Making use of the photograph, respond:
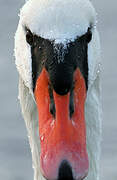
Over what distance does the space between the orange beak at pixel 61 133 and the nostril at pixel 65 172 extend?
0.08 ft

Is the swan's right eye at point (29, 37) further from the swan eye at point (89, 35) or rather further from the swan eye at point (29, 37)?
the swan eye at point (89, 35)

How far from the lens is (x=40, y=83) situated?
7859 mm

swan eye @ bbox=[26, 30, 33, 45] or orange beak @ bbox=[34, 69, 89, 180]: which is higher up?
swan eye @ bbox=[26, 30, 33, 45]

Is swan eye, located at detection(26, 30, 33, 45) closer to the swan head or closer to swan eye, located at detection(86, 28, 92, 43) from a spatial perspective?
the swan head

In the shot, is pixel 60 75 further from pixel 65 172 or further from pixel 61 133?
pixel 65 172

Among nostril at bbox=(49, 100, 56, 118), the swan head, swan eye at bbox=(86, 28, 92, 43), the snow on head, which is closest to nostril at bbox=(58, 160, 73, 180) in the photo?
the swan head

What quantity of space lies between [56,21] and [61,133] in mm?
993

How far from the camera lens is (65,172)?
23.7 ft

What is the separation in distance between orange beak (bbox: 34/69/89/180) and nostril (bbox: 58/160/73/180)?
2 centimetres

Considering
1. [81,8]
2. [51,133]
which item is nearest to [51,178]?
[51,133]

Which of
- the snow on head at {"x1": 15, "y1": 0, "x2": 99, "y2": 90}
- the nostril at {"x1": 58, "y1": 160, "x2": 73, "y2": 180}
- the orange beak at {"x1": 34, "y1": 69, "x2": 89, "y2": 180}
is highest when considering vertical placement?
the snow on head at {"x1": 15, "y1": 0, "x2": 99, "y2": 90}

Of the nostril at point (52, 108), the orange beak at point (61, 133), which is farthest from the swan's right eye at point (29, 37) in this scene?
the nostril at point (52, 108)

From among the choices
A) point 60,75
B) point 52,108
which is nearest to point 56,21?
point 60,75

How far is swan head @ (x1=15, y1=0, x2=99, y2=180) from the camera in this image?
24.1 feet
